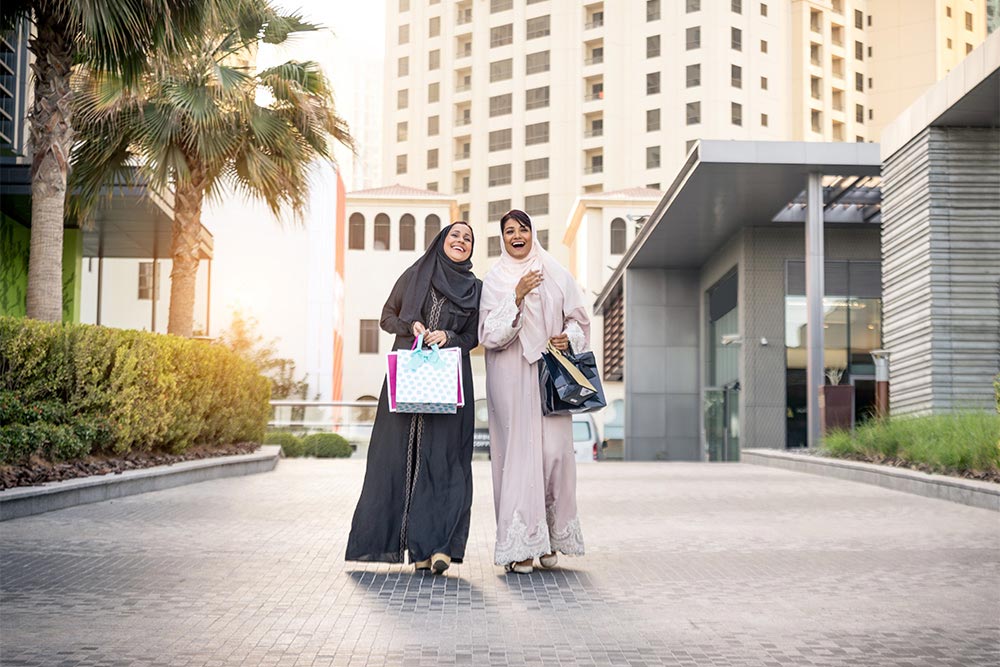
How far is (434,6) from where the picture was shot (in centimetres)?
9538

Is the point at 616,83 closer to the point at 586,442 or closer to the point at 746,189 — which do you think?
the point at 746,189

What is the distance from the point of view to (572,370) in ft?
25.0

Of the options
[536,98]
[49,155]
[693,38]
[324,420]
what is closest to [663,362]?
[324,420]

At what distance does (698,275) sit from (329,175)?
19373 millimetres

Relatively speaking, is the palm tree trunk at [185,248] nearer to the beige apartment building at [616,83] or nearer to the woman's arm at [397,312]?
the woman's arm at [397,312]

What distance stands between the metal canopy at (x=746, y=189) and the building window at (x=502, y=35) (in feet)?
184

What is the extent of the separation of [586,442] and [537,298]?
17742 mm

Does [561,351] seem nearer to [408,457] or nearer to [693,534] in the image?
[408,457]

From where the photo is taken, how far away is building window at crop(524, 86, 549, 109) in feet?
291

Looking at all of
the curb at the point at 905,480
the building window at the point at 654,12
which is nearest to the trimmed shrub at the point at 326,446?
the curb at the point at 905,480

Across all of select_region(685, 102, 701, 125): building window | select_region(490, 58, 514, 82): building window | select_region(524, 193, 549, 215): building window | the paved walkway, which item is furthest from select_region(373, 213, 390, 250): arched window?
the paved walkway

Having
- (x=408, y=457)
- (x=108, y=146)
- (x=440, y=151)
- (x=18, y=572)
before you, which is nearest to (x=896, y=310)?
(x=108, y=146)

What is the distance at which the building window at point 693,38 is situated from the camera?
8397 centimetres

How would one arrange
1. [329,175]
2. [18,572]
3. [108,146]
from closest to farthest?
[18,572] < [108,146] < [329,175]
